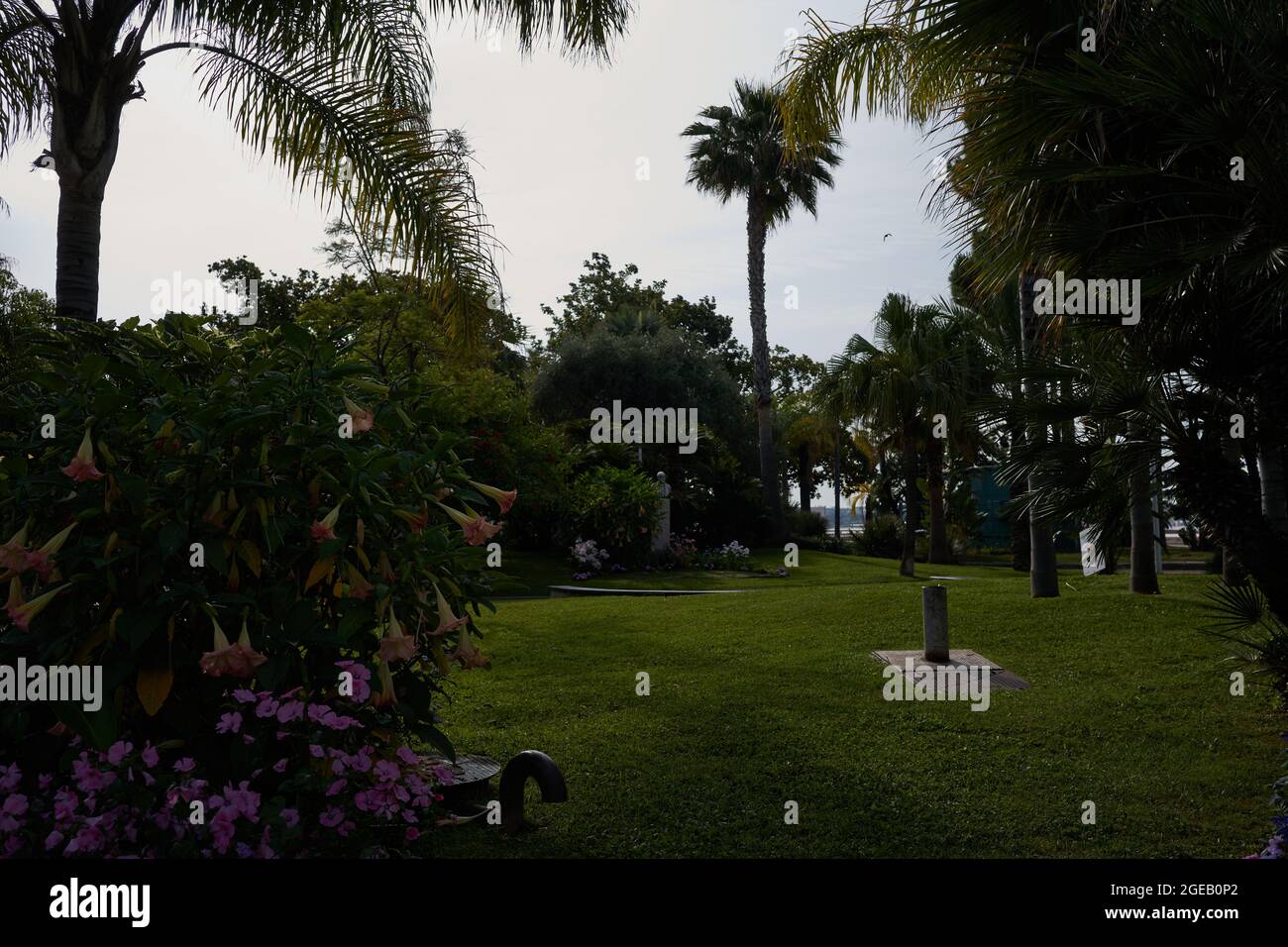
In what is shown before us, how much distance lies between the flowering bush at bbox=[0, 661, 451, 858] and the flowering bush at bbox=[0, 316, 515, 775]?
10 centimetres

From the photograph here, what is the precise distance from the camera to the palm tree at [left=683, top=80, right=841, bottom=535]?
2973 centimetres

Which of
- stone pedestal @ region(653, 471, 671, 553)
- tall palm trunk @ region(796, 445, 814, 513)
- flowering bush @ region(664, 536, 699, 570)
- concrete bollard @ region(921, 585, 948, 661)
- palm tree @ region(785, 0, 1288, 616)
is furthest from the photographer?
tall palm trunk @ region(796, 445, 814, 513)

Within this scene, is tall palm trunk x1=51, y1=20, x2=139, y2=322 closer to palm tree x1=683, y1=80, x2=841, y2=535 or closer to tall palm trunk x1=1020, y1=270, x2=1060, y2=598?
tall palm trunk x1=1020, y1=270, x2=1060, y2=598

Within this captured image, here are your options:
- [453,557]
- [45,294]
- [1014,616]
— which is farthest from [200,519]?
[45,294]

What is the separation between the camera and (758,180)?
29703 millimetres

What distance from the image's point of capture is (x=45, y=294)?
29.4 metres

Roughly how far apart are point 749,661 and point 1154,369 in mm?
4280

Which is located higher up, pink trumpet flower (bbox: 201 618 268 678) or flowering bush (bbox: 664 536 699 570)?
pink trumpet flower (bbox: 201 618 268 678)

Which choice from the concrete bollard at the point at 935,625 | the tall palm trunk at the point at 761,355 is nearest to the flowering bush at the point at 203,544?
the concrete bollard at the point at 935,625

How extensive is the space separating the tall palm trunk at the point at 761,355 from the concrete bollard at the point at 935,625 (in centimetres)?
2032

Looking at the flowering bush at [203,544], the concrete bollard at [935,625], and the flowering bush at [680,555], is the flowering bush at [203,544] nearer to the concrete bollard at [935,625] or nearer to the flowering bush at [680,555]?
the concrete bollard at [935,625]

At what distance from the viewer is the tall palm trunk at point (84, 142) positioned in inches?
248

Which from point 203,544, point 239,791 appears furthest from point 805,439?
point 239,791

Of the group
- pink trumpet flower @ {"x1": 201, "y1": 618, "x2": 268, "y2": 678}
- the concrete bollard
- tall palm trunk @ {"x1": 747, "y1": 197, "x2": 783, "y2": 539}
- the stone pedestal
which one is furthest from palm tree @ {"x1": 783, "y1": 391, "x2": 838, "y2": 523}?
pink trumpet flower @ {"x1": 201, "y1": 618, "x2": 268, "y2": 678}
